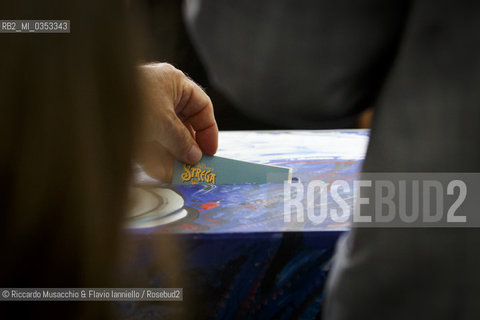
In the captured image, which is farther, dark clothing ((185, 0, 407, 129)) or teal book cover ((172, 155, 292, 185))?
teal book cover ((172, 155, 292, 185))

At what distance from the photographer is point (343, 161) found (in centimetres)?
102

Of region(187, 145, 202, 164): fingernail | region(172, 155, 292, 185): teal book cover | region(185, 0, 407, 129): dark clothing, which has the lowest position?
region(172, 155, 292, 185): teal book cover

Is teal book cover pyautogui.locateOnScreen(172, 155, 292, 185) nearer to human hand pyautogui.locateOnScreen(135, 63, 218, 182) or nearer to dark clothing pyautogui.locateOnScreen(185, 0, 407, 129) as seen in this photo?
human hand pyautogui.locateOnScreen(135, 63, 218, 182)

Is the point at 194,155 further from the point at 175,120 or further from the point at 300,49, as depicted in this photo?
the point at 300,49

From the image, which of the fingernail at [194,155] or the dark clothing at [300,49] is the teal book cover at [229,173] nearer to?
the fingernail at [194,155]

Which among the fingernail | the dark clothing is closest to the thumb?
the fingernail

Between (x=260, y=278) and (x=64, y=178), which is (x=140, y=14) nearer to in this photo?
(x=64, y=178)

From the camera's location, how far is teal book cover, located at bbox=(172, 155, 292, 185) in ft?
2.90


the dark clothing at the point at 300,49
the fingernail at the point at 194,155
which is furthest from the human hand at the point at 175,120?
the dark clothing at the point at 300,49

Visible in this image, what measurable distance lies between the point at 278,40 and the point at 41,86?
0.15 metres

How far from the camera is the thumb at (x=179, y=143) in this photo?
3.03 ft

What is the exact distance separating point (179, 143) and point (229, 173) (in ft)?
0.33

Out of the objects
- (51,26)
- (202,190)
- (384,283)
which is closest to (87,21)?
(51,26)

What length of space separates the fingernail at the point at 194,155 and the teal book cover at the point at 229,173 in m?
0.01
